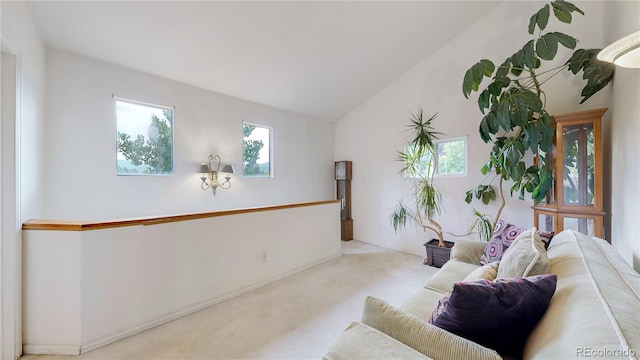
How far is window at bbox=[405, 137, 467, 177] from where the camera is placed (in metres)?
3.79

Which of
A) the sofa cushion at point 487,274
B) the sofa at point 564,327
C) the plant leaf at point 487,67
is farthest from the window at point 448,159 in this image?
the sofa at point 564,327

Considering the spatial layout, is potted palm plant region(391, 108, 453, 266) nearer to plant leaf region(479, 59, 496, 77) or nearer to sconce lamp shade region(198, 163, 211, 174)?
plant leaf region(479, 59, 496, 77)

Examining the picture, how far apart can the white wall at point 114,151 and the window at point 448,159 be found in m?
2.38

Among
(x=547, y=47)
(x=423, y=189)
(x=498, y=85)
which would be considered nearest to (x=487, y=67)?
(x=498, y=85)

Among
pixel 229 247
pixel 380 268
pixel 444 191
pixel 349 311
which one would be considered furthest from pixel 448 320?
pixel 444 191

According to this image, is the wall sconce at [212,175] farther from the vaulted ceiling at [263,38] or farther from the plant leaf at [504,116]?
the plant leaf at [504,116]

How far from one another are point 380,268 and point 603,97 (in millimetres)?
3196

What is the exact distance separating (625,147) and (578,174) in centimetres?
56

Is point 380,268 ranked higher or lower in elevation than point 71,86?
lower

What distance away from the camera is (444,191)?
3.95 m

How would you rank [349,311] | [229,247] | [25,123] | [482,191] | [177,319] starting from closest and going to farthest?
[25,123]
[177,319]
[349,311]
[229,247]
[482,191]

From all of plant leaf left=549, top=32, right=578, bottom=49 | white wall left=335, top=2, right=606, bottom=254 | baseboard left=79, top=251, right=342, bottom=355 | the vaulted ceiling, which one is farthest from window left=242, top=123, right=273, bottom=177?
plant leaf left=549, top=32, right=578, bottom=49

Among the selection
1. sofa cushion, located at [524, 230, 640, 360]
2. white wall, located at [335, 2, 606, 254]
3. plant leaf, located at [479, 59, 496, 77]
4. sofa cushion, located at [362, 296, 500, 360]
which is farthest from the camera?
white wall, located at [335, 2, 606, 254]

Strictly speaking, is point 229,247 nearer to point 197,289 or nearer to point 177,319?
point 197,289
